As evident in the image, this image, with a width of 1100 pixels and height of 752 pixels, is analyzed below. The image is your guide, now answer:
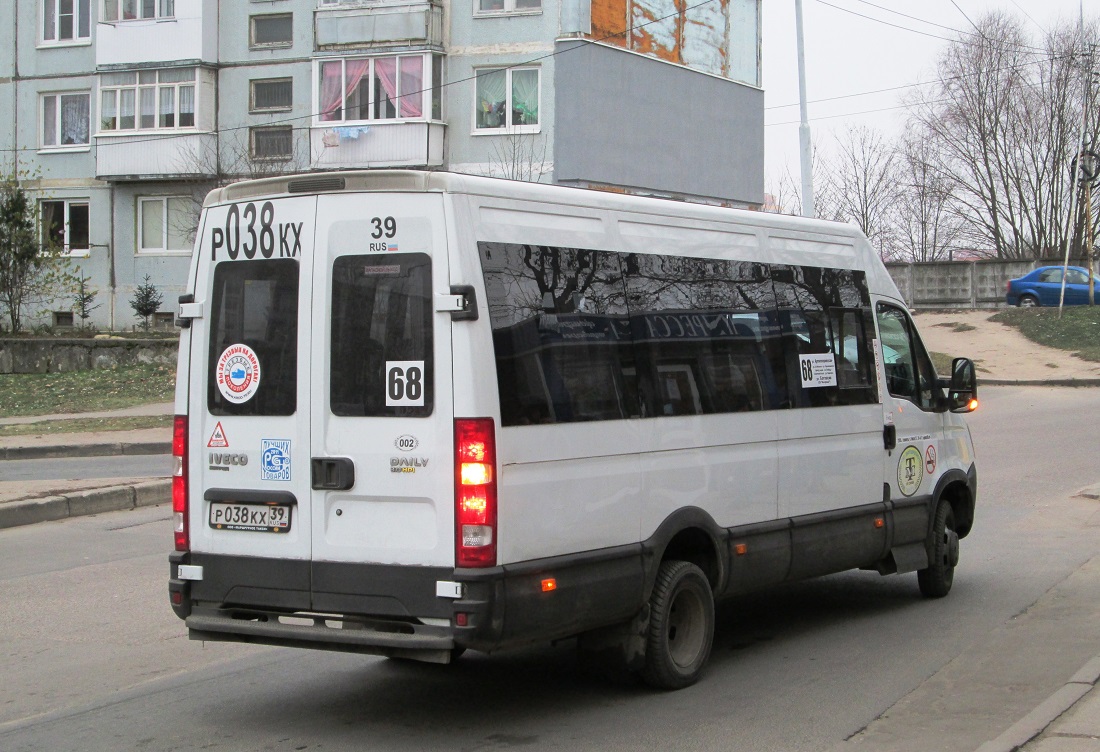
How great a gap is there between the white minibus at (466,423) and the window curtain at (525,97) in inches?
1223

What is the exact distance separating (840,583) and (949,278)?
37.1 m

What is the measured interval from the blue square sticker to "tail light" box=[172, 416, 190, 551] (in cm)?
49

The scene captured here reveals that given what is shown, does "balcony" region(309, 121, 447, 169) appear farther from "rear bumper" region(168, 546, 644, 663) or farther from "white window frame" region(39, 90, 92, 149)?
"rear bumper" region(168, 546, 644, 663)

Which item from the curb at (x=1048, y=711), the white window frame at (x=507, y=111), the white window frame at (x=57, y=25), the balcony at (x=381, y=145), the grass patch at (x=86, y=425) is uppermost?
the white window frame at (x=57, y=25)

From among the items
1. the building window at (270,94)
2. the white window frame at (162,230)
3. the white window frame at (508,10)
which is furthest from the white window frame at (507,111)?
the white window frame at (162,230)

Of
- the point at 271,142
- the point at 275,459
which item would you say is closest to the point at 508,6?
the point at 271,142

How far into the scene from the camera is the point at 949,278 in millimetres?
44875

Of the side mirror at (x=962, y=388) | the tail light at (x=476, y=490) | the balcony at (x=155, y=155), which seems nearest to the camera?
the tail light at (x=476, y=490)

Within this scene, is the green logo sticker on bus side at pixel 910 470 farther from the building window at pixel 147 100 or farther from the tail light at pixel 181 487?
the building window at pixel 147 100

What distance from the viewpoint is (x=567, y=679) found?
7035 millimetres

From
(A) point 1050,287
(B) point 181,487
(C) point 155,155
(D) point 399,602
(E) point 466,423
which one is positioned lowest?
(D) point 399,602

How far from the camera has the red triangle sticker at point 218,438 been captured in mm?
6234

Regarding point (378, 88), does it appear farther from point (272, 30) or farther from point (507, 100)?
point (272, 30)

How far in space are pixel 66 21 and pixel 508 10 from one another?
627 inches
